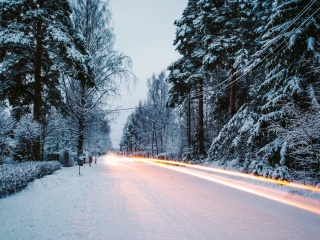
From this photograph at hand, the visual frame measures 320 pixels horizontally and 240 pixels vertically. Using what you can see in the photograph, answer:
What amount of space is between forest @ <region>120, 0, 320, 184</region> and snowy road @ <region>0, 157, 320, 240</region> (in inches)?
126

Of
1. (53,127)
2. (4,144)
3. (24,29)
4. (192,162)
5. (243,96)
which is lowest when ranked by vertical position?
(192,162)

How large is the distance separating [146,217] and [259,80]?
56.9 ft

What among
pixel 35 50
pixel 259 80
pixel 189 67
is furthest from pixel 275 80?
pixel 35 50

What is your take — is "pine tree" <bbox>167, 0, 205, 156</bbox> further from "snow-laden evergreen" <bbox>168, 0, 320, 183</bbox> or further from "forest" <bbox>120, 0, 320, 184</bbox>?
"snow-laden evergreen" <bbox>168, 0, 320, 183</bbox>

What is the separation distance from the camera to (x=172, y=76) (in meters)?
24.2

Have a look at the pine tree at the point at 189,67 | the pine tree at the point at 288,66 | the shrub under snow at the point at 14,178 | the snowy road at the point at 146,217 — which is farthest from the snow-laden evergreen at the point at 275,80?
the shrub under snow at the point at 14,178

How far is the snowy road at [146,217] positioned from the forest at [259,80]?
3190mm

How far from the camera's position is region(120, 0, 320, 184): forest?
366 inches

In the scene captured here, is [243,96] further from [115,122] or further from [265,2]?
[115,122]

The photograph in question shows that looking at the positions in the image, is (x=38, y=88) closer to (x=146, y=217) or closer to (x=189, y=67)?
(x=146, y=217)

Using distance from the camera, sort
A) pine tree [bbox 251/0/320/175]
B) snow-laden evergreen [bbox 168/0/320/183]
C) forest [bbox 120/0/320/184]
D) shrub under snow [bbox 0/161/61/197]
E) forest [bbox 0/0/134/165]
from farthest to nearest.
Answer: forest [bbox 0/0/134/165] < pine tree [bbox 251/0/320/175] < forest [bbox 120/0/320/184] < snow-laden evergreen [bbox 168/0/320/183] < shrub under snow [bbox 0/161/61/197]

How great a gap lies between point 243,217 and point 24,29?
14.7m

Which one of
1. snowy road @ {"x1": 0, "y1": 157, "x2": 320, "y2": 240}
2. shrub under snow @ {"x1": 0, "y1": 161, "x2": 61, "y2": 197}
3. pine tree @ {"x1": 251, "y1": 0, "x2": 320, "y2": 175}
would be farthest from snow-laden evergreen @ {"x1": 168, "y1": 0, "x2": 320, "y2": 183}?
shrub under snow @ {"x1": 0, "y1": 161, "x2": 61, "y2": 197}

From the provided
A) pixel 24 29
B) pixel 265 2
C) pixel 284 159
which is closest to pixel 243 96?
pixel 265 2
